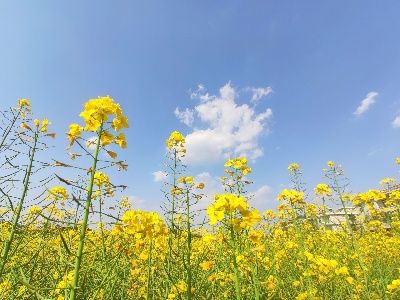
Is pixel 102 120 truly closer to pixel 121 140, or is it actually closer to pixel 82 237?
pixel 121 140

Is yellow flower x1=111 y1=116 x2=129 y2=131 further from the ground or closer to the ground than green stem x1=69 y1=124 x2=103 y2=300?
further from the ground

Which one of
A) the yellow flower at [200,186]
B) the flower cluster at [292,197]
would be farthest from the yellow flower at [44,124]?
the flower cluster at [292,197]

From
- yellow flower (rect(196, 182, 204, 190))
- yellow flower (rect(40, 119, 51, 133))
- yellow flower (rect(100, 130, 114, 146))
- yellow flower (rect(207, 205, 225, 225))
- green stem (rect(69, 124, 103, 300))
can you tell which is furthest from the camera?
yellow flower (rect(196, 182, 204, 190))

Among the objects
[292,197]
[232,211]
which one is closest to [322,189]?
[292,197]

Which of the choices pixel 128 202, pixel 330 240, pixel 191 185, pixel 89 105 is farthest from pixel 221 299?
pixel 330 240

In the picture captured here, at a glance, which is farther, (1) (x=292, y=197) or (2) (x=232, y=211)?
(1) (x=292, y=197)

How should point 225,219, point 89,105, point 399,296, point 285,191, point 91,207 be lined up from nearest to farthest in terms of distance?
point 91,207
point 89,105
point 225,219
point 399,296
point 285,191

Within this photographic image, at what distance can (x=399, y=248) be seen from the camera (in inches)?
271

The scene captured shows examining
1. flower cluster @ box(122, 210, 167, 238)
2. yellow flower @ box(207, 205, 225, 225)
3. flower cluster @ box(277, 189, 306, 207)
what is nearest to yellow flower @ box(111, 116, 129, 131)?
flower cluster @ box(122, 210, 167, 238)

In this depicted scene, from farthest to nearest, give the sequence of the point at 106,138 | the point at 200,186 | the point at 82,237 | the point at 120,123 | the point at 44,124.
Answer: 1. the point at 200,186
2. the point at 44,124
3. the point at 120,123
4. the point at 106,138
5. the point at 82,237

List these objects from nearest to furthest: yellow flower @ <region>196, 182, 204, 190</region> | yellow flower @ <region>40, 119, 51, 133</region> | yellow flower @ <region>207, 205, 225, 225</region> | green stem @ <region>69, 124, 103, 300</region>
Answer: green stem @ <region>69, 124, 103, 300</region>
yellow flower @ <region>207, 205, 225, 225</region>
yellow flower @ <region>40, 119, 51, 133</region>
yellow flower @ <region>196, 182, 204, 190</region>

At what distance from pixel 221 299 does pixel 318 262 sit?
1.58 m

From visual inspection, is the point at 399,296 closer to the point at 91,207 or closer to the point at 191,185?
the point at 191,185

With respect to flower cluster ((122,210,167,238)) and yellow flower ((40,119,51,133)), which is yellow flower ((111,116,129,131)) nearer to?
flower cluster ((122,210,167,238))
